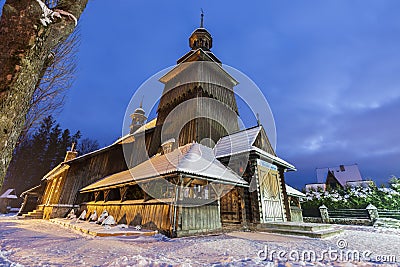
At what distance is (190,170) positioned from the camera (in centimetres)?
771

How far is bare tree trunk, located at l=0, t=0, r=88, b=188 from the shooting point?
7.58 feet


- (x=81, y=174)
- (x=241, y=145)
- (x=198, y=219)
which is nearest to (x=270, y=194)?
(x=241, y=145)

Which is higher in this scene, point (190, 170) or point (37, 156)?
point (37, 156)

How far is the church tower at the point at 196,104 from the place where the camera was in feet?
42.1

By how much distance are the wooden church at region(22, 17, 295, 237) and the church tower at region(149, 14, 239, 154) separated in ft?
0.23

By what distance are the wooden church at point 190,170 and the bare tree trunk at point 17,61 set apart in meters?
5.24

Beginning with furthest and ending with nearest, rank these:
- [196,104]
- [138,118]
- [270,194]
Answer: [138,118]
[196,104]
[270,194]

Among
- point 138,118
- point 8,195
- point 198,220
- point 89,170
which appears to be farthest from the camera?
point 8,195

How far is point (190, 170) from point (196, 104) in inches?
246

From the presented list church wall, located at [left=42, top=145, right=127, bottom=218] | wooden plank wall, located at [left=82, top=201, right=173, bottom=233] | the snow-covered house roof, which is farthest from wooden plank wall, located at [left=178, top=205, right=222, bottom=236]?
the snow-covered house roof

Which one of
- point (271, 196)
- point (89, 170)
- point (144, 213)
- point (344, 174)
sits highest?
point (344, 174)

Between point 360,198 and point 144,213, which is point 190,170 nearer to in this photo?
point 144,213

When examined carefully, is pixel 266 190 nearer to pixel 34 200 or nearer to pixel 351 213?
pixel 351 213

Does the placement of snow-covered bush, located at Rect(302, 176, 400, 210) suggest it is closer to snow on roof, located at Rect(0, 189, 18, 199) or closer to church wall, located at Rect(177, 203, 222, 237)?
church wall, located at Rect(177, 203, 222, 237)
